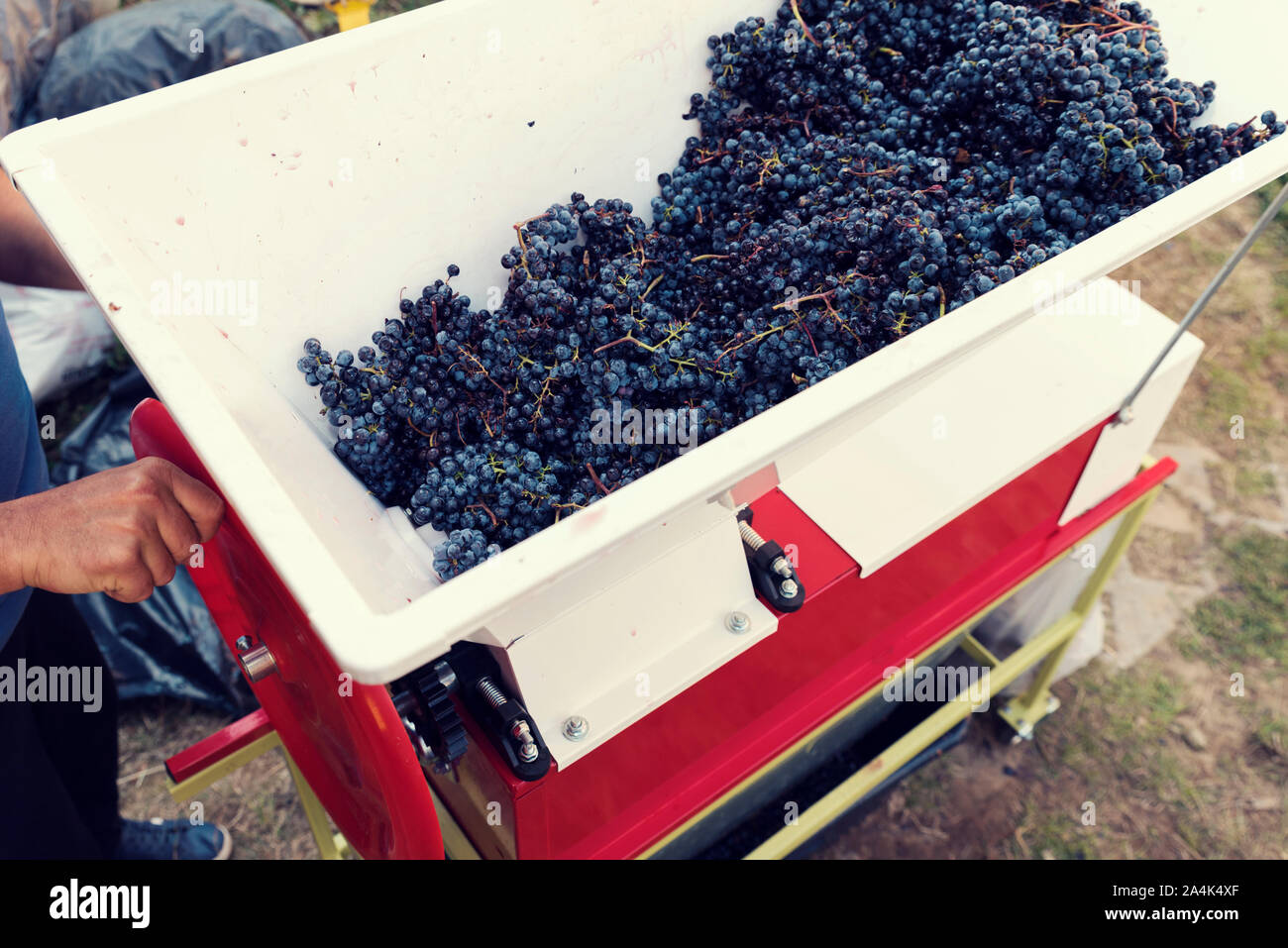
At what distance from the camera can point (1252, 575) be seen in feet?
7.77

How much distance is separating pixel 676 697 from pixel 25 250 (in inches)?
46.2

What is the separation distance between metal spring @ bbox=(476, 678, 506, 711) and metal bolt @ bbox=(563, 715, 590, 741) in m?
0.08

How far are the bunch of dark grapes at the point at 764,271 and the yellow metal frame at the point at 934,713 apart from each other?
0.50 m

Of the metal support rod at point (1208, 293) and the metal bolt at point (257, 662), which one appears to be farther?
the metal support rod at point (1208, 293)

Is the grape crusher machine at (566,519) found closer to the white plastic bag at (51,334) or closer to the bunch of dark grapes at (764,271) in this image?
the bunch of dark grapes at (764,271)

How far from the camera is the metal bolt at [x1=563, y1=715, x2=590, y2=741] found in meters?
1.01

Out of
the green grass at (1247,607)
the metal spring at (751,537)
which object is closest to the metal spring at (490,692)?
the metal spring at (751,537)

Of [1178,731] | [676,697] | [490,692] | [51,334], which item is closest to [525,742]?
[490,692]

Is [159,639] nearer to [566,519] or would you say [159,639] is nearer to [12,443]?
[12,443]

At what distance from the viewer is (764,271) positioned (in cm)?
131

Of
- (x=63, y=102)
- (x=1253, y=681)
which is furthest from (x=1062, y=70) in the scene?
(x=63, y=102)

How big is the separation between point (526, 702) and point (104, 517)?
47 cm

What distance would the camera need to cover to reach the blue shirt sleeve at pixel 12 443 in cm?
124
